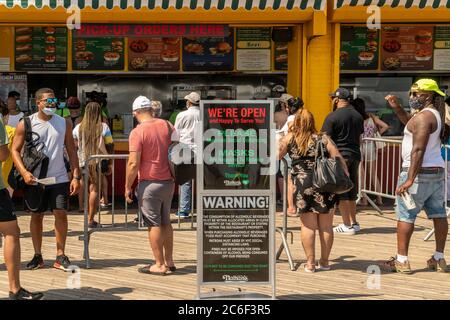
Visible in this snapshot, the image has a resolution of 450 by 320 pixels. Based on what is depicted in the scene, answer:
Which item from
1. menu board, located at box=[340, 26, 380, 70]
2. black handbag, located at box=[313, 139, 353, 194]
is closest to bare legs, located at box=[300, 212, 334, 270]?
black handbag, located at box=[313, 139, 353, 194]

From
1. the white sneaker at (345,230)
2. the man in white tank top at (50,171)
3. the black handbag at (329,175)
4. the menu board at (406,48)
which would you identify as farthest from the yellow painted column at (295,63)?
the man in white tank top at (50,171)

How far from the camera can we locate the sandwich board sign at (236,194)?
273 inches

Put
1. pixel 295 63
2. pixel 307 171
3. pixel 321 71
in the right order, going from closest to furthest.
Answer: pixel 307 171 < pixel 321 71 < pixel 295 63

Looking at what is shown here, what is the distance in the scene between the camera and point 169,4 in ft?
39.3

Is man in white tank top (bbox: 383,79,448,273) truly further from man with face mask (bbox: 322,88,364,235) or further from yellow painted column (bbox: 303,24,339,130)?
yellow painted column (bbox: 303,24,339,130)

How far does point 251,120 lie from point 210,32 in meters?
6.27

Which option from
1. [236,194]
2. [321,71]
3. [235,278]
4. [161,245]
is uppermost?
[321,71]

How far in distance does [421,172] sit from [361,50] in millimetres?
6527

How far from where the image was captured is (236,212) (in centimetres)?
702

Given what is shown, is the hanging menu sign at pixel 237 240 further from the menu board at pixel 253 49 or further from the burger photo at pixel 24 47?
the burger photo at pixel 24 47

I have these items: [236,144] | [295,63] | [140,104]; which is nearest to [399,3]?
[295,63]

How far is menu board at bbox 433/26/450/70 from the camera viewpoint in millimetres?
14516

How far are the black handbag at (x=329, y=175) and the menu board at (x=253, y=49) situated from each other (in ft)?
20.9

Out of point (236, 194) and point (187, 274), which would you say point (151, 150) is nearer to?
point (187, 274)
